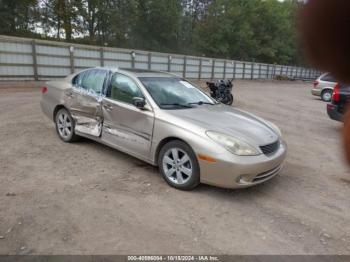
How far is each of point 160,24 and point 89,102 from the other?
115 feet

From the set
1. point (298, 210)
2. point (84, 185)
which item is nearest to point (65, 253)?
point (84, 185)

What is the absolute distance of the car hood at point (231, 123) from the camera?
151 inches

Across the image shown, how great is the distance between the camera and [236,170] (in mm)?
3547

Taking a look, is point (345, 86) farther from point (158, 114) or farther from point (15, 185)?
point (15, 185)

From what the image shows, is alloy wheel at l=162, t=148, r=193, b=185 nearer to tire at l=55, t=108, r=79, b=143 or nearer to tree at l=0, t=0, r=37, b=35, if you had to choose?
tire at l=55, t=108, r=79, b=143

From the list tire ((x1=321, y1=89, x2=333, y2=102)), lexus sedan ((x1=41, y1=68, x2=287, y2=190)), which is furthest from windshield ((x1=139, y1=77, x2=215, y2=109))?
tire ((x1=321, y1=89, x2=333, y2=102))

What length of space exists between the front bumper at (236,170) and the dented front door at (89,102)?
208 cm

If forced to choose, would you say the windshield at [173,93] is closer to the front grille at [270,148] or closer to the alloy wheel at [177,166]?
the alloy wheel at [177,166]

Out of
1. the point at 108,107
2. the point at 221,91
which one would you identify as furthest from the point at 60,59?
the point at 108,107

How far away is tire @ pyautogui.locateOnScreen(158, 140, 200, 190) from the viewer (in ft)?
12.4

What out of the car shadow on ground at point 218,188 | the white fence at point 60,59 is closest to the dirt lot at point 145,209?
the car shadow on ground at point 218,188

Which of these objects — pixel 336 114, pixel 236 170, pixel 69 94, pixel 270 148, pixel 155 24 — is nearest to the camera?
pixel 336 114

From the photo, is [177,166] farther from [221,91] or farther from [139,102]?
[221,91]

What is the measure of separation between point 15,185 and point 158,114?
199 centimetres
